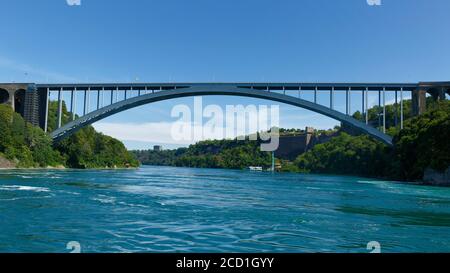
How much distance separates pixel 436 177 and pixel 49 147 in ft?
109

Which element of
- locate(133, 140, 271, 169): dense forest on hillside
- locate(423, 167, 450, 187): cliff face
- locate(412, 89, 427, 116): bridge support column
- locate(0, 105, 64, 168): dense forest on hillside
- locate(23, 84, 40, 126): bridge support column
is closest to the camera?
locate(423, 167, 450, 187): cliff face

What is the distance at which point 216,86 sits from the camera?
3628 centimetres

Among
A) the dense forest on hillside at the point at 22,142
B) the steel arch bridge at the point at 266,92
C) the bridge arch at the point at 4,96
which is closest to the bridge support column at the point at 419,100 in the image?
the steel arch bridge at the point at 266,92

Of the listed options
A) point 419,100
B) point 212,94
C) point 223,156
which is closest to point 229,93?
point 212,94

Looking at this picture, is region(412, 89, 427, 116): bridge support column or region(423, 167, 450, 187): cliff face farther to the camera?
region(412, 89, 427, 116): bridge support column

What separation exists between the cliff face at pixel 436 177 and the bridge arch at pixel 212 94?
769 centimetres

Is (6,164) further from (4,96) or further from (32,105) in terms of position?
(4,96)

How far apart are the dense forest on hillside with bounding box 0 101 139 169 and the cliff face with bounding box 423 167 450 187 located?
3129 centimetres

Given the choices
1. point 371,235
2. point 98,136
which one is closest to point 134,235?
point 371,235

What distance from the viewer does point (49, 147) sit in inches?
1566

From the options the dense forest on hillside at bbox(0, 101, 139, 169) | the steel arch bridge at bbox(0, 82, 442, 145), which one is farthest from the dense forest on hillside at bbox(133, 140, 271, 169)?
the steel arch bridge at bbox(0, 82, 442, 145)

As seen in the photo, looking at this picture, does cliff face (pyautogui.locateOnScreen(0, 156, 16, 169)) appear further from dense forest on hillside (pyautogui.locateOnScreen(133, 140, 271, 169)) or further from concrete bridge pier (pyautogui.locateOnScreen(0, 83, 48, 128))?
dense forest on hillside (pyautogui.locateOnScreen(133, 140, 271, 169))

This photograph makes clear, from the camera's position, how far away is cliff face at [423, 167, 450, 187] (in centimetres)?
2442

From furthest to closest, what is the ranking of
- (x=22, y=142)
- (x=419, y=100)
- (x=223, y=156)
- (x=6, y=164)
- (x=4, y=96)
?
(x=223, y=156)
(x=4, y=96)
(x=22, y=142)
(x=419, y=100)
(x=6, y=164)
